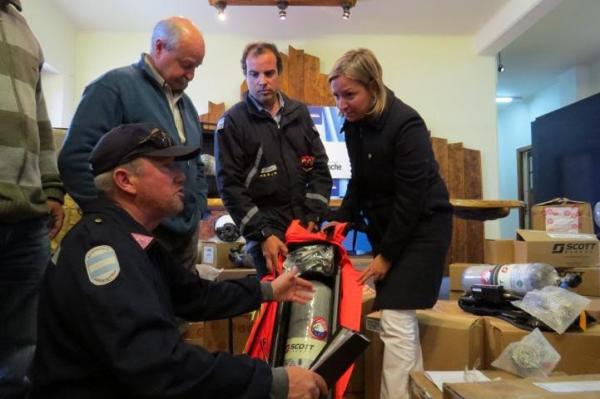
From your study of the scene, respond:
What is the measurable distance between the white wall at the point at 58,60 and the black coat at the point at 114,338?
364 cm

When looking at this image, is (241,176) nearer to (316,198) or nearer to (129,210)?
(316,198)

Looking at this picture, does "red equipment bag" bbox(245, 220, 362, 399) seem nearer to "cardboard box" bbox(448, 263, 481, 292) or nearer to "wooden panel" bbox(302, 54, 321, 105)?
"cardboard box" bbox(448, 263, 481, 292)

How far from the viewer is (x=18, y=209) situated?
4.25ft

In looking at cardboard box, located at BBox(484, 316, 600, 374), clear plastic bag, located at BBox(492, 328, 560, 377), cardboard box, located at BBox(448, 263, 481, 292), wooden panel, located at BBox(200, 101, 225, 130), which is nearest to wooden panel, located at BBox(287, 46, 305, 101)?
wooden panel, located at BBox(200, 101, 225, 130)

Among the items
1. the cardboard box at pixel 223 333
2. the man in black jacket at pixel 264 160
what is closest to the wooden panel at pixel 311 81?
the cardboard box at pixel 223 333

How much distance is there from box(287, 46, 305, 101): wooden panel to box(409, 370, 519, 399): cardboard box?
3371 mm

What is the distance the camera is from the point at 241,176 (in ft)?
5.73

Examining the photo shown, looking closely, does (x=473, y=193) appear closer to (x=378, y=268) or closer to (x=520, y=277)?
(x=520, y=277)

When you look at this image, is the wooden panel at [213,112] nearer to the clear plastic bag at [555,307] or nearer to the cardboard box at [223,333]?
the cardboard box at [223,333]

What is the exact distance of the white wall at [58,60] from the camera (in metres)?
3.92

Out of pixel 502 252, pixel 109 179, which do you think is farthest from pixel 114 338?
pixel 502 252

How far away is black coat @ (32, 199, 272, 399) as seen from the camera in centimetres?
81

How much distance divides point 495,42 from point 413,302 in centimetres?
366

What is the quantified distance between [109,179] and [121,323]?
339mm
